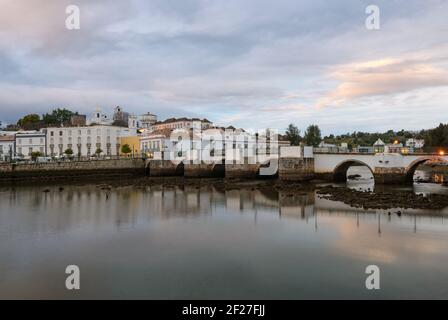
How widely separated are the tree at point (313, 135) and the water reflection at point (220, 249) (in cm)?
4056

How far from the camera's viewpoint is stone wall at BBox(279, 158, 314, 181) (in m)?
32.8

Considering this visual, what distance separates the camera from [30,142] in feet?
182

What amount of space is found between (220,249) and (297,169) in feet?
72.2

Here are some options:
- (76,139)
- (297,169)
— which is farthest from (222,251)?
(76,139)

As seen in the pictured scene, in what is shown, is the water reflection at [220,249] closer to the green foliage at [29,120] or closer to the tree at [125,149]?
the tree at [125,149]

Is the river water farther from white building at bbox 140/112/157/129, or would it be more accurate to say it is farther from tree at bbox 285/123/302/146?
white building at bbox 140/112/157/129

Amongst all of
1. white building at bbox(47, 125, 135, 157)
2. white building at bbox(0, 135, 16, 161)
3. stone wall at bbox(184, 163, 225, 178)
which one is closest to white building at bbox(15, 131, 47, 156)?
white building at bbox(0, 135, 16, 161)

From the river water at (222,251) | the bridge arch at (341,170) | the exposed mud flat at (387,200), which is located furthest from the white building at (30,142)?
the exposed mud flat at (387,200)

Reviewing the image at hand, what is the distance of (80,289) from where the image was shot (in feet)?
29.1

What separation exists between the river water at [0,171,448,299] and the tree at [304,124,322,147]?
40.9 metres
